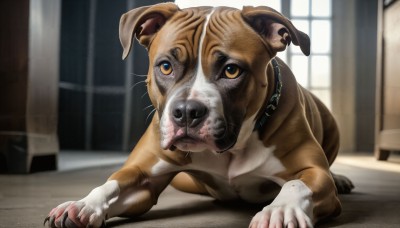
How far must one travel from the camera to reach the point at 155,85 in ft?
5.29

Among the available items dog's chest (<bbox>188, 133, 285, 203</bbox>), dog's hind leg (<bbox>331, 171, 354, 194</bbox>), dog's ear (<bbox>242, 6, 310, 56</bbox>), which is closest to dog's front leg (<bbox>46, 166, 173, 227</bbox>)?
dog's chest (<bbox>188, 133, 285, 203</bbox>)

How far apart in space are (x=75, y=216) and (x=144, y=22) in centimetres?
68

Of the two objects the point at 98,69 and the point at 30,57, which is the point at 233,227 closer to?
the point at 30,57

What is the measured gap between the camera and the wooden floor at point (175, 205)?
1.61 meters

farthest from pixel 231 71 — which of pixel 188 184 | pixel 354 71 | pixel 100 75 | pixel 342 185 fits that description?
pixel 354 71

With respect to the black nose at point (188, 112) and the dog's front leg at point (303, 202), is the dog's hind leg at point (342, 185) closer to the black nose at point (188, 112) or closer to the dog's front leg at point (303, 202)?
the dog's front leg at point (303, 202)

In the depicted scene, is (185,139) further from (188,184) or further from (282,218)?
(188,184)

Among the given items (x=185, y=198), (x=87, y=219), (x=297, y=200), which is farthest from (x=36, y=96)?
(x=297, y=200)

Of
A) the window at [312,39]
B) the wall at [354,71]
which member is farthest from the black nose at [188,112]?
the wall at [354,71]

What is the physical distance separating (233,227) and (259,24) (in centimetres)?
63

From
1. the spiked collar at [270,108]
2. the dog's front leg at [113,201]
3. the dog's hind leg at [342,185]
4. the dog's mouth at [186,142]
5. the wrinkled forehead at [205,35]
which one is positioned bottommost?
the dog's hind leg at [342,185]

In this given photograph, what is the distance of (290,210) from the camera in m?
1.36

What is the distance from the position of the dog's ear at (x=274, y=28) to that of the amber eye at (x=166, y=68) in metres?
0.29

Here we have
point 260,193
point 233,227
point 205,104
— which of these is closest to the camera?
point 205,104
